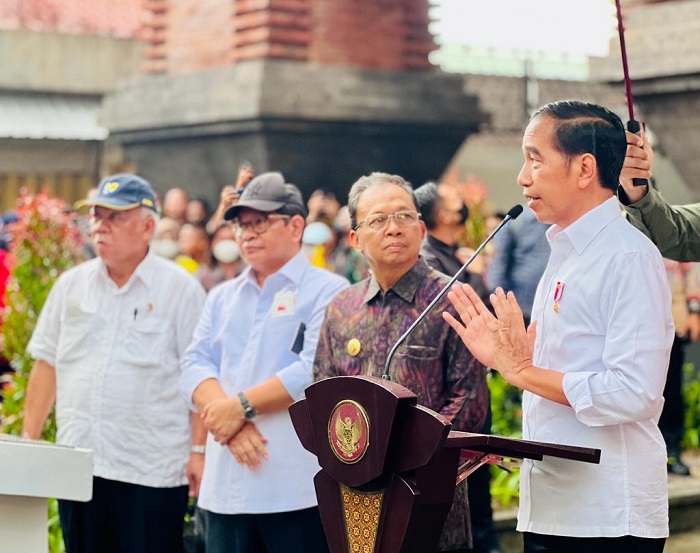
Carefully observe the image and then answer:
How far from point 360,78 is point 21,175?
773 cm

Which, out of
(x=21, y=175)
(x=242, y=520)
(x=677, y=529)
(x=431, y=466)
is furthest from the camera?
(x=21, y=175)

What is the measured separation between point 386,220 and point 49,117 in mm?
14550

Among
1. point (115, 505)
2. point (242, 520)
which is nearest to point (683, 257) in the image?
point (242, 520)

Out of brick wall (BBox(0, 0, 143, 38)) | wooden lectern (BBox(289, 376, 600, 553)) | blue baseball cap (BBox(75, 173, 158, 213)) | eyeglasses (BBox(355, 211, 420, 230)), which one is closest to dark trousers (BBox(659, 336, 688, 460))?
blue baseball cap (BBox(75, 173, 158, 213))

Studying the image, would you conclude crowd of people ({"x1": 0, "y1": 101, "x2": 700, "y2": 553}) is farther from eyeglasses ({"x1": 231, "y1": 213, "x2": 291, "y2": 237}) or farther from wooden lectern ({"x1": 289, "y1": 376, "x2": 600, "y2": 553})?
wooden lectern ({"x1": 289, "y1": 376, "x2": 600, "y2": 553})

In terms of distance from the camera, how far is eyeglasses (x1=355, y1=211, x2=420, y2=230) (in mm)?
4301

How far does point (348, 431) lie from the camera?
11.3ft

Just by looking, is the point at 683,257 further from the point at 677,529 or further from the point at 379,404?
the point at 677,529

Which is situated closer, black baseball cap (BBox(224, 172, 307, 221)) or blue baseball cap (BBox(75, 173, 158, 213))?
black baseball cap (BBox(224, 172, 307, 221))

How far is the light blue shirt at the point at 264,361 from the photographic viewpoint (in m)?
4.74

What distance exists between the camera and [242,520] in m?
4.77

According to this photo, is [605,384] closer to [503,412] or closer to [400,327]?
[400,327]

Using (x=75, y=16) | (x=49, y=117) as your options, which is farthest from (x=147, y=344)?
(x=75, y=16)

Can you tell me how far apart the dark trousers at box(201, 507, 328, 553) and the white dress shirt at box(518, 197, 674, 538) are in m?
1.34
